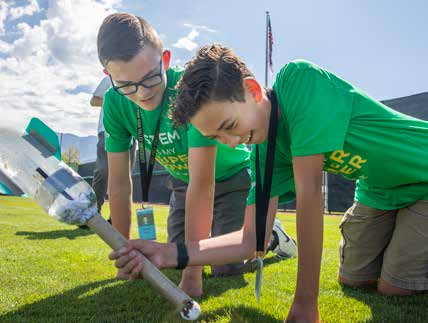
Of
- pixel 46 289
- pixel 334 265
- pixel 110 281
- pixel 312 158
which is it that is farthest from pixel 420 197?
pixel 46 289

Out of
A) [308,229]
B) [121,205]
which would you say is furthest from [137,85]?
[308,229]

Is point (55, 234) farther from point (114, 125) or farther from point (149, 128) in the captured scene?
point (149, 128)

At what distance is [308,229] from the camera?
6.98ft

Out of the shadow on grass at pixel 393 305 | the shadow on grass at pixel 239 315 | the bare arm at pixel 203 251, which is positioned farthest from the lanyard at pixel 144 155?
the shadow on grass at pixel 393 305

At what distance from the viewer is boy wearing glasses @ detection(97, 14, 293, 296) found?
110 inches

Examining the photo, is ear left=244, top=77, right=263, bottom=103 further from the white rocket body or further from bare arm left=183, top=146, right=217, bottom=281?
the white rocket body

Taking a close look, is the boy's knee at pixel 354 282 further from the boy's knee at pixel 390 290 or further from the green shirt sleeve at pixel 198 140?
the green shirt sleeve at pixel 198 140

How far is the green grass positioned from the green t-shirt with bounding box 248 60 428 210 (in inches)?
28.1

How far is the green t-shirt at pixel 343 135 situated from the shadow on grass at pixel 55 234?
4214 millimetres

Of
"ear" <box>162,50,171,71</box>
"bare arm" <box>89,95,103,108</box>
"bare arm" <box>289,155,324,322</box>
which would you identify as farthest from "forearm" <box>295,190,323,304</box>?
"bare arm" <box>89,95,103,108</box>

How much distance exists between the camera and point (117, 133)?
11.3ft

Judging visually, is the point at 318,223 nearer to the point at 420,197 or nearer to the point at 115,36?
the point at 420,197

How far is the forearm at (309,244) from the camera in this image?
6.95 feet

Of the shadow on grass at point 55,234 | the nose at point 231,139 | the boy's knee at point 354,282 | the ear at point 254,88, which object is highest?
the ear at point 254,88
